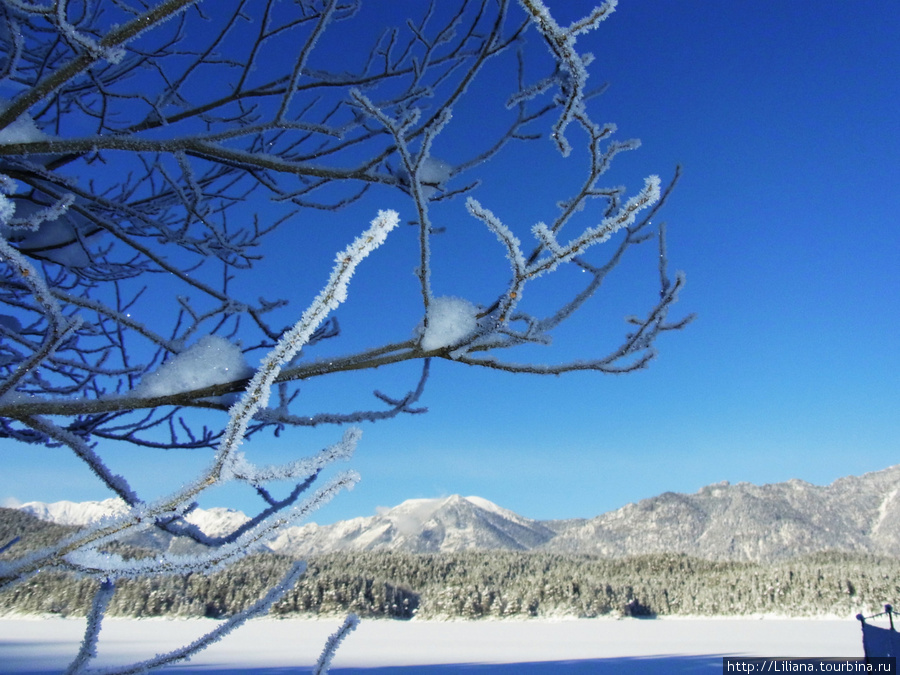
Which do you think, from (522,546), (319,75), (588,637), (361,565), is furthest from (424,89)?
(522,546)

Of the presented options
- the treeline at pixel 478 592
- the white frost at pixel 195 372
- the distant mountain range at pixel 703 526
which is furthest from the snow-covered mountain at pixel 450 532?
the white frost at pixel 195 372

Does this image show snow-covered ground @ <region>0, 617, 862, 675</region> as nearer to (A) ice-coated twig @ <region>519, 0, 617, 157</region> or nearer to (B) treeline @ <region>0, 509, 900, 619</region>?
(B) treeline @ <region>0, 509, 900, 619</region>

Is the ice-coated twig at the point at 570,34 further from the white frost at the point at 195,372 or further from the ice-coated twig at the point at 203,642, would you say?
the ice-coated twig at the point at 203,642

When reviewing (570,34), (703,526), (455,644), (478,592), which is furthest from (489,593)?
(703,526)

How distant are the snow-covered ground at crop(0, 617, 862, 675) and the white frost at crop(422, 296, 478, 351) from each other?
4938 millimetres

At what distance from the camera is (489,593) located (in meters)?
10.3

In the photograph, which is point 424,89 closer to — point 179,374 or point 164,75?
point 164,75

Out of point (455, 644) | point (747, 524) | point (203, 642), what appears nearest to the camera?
point (203, 642)

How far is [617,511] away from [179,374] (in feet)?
148

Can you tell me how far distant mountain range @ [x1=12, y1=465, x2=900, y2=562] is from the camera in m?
38.3

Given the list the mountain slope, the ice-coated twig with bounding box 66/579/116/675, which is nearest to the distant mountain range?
the mountain slope

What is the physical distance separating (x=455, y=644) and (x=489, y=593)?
3808 mm

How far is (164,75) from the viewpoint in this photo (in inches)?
78.3

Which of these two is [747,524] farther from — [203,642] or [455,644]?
[203,642]
